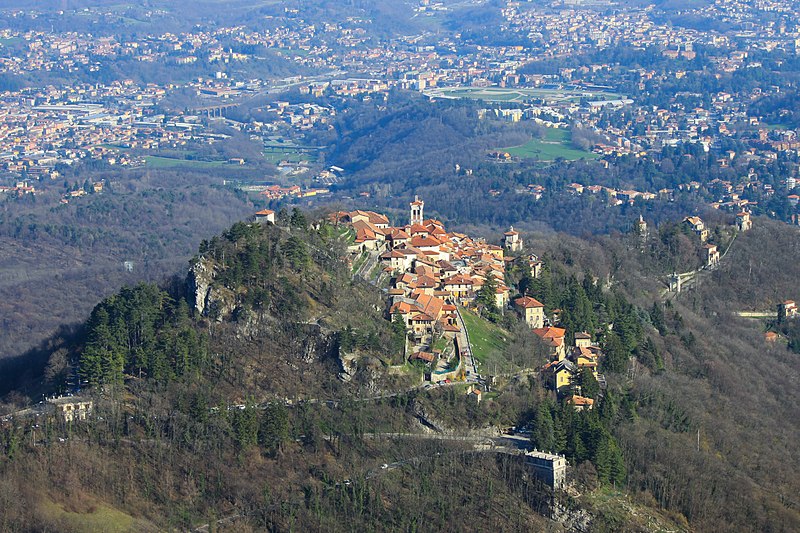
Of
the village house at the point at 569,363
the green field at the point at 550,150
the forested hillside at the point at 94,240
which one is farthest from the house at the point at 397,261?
the green field at the point at 550,150

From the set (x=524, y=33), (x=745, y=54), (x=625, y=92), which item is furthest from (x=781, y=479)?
(x=524, y=33)

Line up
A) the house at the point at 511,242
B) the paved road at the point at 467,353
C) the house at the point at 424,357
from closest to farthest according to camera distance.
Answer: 1. the paved road at the point at 467,353
2. the house at the point at 424,357
3. the house at the point at 511,242

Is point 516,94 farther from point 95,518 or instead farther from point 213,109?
point 95,518

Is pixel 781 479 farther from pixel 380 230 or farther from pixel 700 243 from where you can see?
pixel 700 243

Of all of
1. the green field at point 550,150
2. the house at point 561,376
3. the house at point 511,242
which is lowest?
the green field at point 550,150

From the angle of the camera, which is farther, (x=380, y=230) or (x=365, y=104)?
(x=365, y=104)

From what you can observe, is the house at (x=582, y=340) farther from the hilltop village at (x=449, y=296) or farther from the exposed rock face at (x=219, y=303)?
the exposed rock face at (x=219, y=303)
